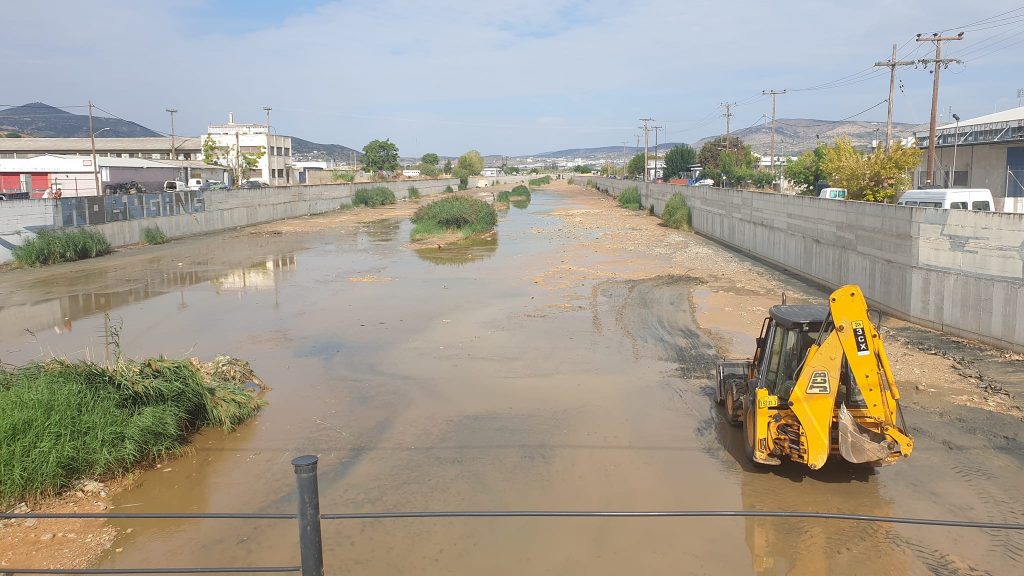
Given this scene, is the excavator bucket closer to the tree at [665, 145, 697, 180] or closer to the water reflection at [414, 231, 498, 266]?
the water reflection at [414, 231, 498, 266]

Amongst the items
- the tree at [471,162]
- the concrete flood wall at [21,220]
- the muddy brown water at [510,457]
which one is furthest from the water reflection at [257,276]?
the tree at [471,162]

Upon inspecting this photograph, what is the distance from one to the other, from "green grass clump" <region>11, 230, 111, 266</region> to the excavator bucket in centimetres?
3165

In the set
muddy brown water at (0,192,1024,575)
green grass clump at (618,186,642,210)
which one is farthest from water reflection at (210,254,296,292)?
green grass clump at (618,186,642,210)

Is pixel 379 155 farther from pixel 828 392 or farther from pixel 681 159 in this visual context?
pixel 828 392

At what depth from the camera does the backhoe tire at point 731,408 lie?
35.6ft

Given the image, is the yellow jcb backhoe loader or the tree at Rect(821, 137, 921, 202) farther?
the tree at Rect(821, 137, 921, 202)

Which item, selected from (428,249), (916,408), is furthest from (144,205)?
(916,408)

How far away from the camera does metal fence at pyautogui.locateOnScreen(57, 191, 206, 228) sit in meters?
33.1

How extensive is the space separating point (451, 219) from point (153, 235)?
51.8ft

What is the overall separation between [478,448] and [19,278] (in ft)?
79.8

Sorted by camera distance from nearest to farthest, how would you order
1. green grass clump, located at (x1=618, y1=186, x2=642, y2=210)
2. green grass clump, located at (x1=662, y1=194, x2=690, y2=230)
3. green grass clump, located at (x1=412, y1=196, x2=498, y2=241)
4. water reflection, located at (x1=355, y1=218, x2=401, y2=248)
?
water reflection, located at (x1=355, y1=218, x2=401, y2=248), green grass clump, located at (x1=412, y1=196, x2=498, y2=241), green grass clump, located at (x1=662, y1=194, x2=690, y2=230), green grass clump, located at (x1=618, y1=186, x2=642, y2=210)

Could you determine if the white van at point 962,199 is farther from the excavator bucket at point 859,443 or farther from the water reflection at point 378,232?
the water reflection at point 378,232

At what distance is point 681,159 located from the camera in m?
109

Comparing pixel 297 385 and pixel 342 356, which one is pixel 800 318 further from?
pixel 342 356
